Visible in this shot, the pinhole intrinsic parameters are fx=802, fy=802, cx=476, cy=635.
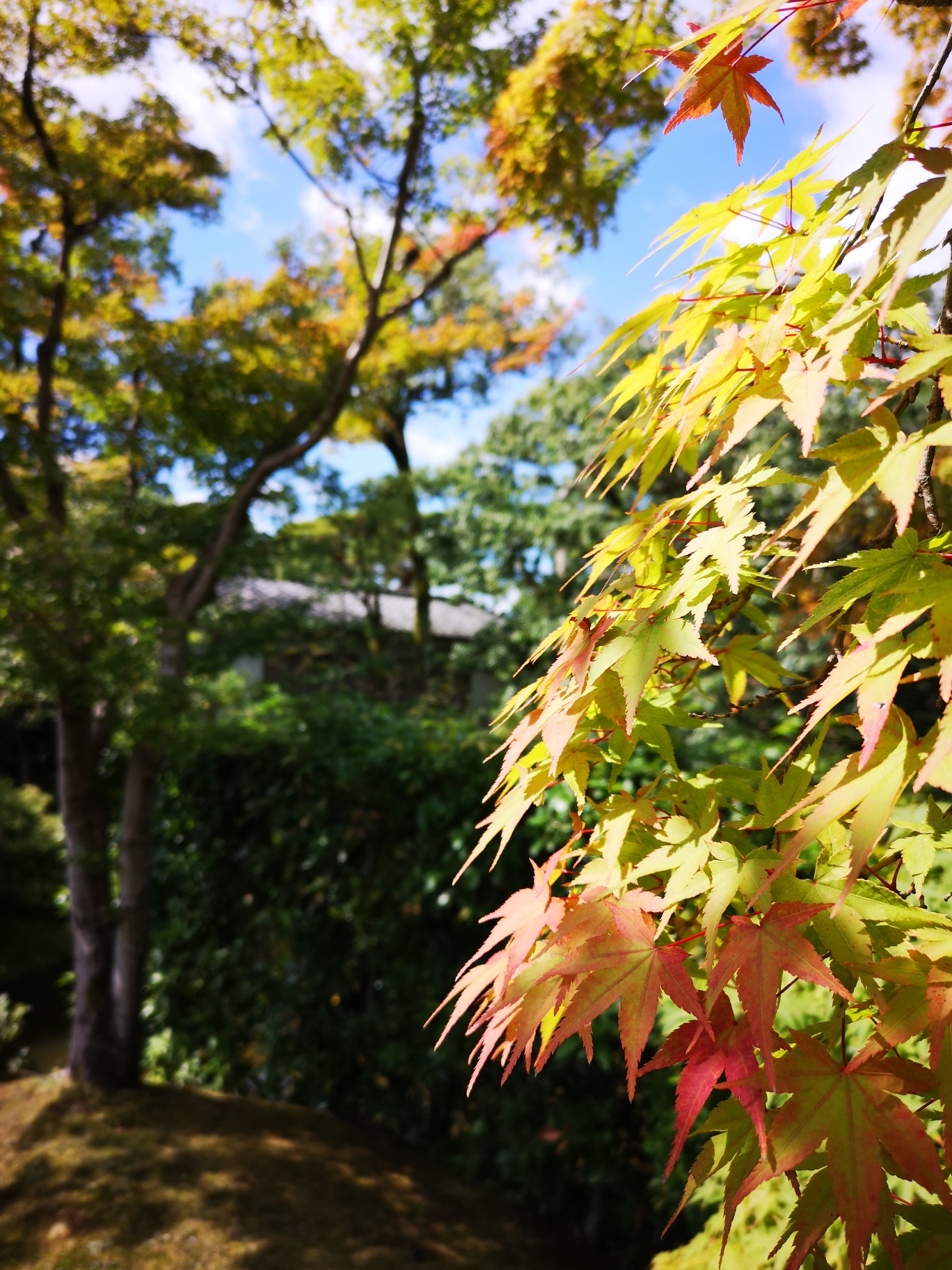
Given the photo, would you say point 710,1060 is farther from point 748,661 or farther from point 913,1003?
point 748,661

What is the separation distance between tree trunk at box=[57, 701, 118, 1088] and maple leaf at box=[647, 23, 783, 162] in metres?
4.59

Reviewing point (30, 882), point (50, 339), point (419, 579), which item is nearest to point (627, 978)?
point (50, 339)

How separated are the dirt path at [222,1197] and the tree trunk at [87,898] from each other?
0.21m

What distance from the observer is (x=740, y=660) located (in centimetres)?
124

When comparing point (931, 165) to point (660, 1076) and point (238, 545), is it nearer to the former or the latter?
point (660, 1076)

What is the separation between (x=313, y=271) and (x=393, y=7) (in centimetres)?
794

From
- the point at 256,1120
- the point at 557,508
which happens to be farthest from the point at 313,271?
the point at 256,1120

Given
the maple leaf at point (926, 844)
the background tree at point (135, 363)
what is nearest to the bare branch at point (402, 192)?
the background tree at point (135, 363)

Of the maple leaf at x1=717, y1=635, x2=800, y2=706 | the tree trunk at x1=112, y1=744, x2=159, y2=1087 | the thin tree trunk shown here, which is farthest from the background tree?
the thin tree trunk

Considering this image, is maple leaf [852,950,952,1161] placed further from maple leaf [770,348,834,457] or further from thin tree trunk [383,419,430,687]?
thin tree trunk [383,419,430,687]

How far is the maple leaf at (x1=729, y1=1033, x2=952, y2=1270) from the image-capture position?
0.65 m

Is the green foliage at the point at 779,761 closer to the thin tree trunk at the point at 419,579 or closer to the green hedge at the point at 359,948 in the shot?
the green hedge at the point at 359,948

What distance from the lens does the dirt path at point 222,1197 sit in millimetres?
3232

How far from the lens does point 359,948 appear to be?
4398mm
